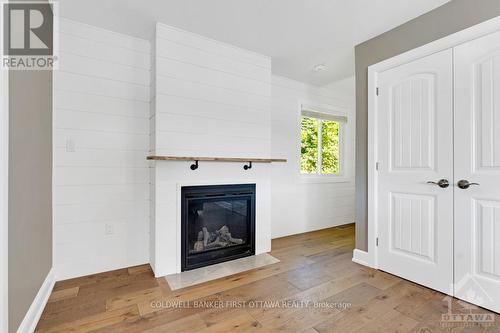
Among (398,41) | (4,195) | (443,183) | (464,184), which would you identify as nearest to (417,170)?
(443,183)

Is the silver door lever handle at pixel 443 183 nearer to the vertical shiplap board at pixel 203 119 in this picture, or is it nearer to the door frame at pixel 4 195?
the vertical shiplap board at pixel 203 119

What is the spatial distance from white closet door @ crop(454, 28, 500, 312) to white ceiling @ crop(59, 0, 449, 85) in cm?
67

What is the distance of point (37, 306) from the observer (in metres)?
1.67

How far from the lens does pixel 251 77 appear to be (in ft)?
9.62

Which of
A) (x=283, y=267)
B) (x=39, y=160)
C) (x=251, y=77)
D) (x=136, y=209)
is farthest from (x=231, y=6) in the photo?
(x=283, y=267)

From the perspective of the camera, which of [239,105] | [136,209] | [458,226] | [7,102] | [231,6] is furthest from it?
[239,105]

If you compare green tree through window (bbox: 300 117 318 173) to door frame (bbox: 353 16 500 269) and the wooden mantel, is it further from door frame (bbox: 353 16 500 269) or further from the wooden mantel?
door frame (bbox: 353 16 500 269)

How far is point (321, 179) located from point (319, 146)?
0.59 m

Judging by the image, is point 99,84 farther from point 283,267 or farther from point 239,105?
point 283,267

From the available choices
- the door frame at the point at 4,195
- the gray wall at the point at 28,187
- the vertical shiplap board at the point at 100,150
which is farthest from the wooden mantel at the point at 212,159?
the door frame at the point at 4,195

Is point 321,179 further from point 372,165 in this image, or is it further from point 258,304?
point 258,304

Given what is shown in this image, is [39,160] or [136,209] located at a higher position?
[39,160]

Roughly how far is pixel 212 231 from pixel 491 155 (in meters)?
2.53

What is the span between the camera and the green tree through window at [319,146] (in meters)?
4.05
